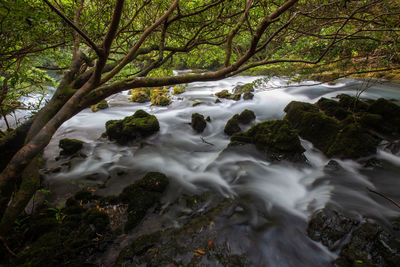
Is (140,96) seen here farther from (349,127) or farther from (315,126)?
(349,127)

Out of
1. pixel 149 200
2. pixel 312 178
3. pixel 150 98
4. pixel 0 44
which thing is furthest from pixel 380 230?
pixel 150 98

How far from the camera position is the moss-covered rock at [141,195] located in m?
3.30

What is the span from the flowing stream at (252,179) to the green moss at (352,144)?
0.82 feet

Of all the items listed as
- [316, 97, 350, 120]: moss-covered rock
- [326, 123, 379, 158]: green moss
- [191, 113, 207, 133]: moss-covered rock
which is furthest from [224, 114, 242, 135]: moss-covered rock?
[316, 97, 350, 120]: moss-covered rock

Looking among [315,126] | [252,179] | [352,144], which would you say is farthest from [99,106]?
[352,144]

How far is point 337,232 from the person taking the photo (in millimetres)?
3041

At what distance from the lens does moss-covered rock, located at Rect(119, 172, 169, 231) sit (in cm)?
330

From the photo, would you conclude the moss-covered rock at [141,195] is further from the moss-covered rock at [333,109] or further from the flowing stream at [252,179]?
the moss-covered rock at [333,109]

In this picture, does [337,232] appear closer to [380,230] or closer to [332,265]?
[332,265]

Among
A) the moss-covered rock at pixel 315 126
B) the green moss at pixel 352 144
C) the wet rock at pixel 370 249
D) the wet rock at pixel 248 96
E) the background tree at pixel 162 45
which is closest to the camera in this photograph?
the background tree at pixel 162 45

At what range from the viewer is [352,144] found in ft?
16.8

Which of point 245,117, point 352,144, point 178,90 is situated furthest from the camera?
point 178,90

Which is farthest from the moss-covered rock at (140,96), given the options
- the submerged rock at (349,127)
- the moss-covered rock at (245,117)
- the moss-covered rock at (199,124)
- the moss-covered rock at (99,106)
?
the submerged rock at (349,127)

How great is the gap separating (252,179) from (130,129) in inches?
183
